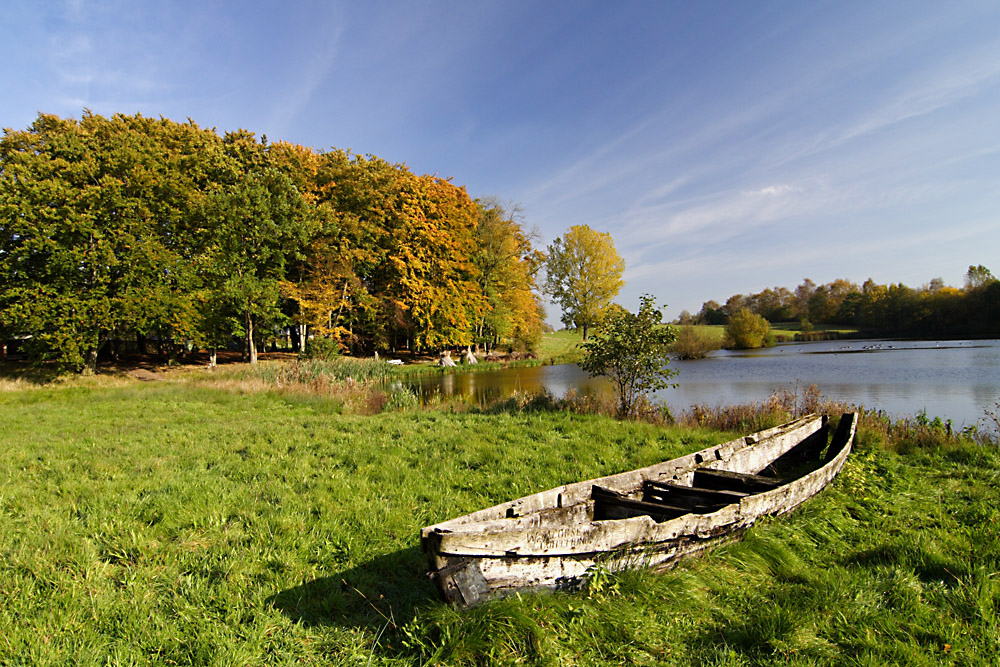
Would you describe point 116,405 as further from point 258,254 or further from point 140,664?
point 258,254

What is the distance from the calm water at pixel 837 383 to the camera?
12648 millimetres

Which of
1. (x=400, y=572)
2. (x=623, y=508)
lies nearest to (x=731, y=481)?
(x=623, y=508)

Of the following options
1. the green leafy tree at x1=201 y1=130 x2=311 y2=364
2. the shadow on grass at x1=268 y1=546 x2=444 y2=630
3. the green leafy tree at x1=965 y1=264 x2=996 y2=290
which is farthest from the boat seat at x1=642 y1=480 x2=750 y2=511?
the green leafy tree at x1=965 y1=264 x2=996 y2=290

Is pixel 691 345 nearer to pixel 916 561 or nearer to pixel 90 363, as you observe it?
pixel 916 561

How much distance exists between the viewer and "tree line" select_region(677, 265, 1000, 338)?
4322 centimetres

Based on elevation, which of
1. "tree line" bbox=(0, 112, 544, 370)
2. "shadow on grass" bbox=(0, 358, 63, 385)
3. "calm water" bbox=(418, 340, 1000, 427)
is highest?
"tree line" bbox=(0, 112, 544, 370)

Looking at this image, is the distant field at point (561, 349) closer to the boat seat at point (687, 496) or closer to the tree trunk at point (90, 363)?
the tree trunk at point (90, 363)

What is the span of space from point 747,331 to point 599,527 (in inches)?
1862

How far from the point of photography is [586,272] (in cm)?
3956

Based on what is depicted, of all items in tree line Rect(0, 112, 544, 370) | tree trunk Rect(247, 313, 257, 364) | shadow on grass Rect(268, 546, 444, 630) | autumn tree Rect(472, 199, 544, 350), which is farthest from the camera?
autumn tree Rect(472, 199, 544, 350)

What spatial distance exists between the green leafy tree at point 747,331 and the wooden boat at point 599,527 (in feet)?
142

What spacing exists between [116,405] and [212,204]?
44.8ft

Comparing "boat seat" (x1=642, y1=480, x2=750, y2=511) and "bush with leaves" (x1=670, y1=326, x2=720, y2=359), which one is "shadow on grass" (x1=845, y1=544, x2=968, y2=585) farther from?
"bush with leaves" (x1=670, y1=326, x2=720, y2=359)

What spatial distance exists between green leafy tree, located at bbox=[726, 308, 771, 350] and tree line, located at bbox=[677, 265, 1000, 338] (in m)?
1.65
